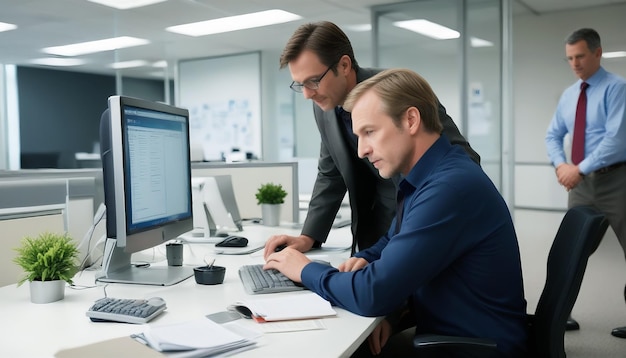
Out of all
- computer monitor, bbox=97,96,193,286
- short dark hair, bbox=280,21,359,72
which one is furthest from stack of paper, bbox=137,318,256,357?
short dark hair, bbox=280,21,359,72

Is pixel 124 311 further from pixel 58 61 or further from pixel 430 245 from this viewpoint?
pixel 58 61

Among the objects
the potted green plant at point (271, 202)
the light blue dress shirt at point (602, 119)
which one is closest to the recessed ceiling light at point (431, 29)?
the light blue dress shirt at point (602, 119)

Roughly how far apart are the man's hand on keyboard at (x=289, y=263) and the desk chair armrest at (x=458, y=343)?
0.37 meters

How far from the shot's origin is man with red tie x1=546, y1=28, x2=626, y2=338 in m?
3.07

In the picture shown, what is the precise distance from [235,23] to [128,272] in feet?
19.8

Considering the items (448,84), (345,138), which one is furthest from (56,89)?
(345,138)

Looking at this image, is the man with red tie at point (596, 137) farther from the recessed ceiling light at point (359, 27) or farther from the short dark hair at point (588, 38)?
the recessed ceiling light at point (359, 27)

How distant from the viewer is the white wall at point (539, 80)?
738cm

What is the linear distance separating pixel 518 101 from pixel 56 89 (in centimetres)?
918

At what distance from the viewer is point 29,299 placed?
1388mm

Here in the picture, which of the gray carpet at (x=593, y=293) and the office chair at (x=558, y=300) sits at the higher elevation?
the office chair at (x=558, y=300)

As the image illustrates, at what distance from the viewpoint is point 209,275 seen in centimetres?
153

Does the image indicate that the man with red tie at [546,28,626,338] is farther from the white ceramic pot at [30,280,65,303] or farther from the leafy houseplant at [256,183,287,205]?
the white ceramic pot at [30,280,65,303]

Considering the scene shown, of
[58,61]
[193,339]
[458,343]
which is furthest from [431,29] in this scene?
[193,339]
